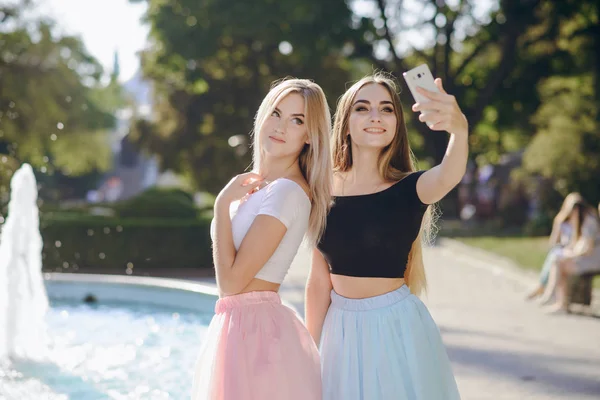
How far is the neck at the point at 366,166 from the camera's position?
3254 mm

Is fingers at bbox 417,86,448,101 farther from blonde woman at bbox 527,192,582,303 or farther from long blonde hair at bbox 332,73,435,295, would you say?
blonde woman at bbox 527,192,582,303

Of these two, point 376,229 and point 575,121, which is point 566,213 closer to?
point 376,229

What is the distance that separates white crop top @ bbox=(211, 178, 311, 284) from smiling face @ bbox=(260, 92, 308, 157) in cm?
17

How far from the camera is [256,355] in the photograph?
286 centimetres

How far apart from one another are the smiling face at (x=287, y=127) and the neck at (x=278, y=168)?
3 centimetres

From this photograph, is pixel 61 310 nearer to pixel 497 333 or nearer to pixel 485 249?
pixel 497 333

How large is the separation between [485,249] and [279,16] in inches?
356

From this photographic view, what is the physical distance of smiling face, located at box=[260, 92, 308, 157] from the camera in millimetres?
2988

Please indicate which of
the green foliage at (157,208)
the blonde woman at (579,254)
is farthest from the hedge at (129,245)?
the blonde woman at (579,254)

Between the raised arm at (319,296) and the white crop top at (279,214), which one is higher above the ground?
the white crop top at (279,214)

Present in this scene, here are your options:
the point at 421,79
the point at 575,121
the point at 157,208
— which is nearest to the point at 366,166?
the point at 421,79

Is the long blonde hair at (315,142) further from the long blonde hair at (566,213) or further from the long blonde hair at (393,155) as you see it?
the long blonde hair at (566,213)

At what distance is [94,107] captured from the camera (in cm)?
3719

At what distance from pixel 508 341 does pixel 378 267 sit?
231 inches
